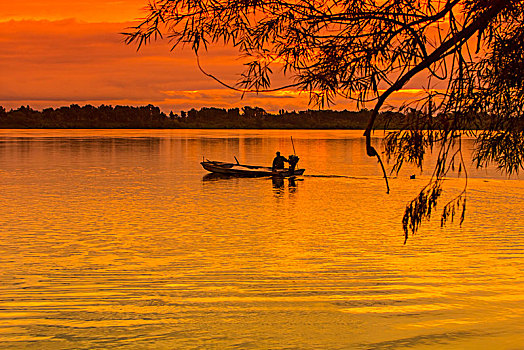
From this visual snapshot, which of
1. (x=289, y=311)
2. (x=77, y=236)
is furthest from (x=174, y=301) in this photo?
(x=77, y=236)

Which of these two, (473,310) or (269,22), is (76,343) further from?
(473,310)

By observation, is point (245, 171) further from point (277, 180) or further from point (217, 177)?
point (217, 177)

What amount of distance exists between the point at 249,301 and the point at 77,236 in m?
12.1

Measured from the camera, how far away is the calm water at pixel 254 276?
11.2 m

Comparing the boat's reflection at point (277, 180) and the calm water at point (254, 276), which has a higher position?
the calm water at point (254, 276)

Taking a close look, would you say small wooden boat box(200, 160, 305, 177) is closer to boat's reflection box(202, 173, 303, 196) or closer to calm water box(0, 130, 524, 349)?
boat's reflection box(202, 173, 303, 196)

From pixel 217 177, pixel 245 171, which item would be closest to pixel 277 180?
pixel 245 171

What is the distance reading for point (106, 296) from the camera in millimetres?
13633

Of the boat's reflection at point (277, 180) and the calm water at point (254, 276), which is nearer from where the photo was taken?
the calm water at point (254, 276)

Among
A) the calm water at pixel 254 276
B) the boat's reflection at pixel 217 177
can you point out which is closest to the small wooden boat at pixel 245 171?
the boat's reflection at pixel 217 177

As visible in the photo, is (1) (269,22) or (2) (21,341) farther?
(2) (21,341)

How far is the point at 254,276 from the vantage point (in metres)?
16.3

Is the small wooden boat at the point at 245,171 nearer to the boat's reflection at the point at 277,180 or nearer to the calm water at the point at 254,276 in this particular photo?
→ the boat's reflection at the point at 277,180

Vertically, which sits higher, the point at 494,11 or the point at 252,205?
the point at 494,11
